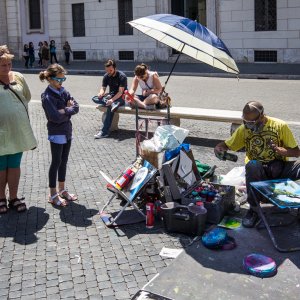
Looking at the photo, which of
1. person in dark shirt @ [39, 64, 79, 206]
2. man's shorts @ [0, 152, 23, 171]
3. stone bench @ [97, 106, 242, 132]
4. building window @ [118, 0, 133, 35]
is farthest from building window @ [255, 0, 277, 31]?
man's shorts @ [0, 152, 23, 171]

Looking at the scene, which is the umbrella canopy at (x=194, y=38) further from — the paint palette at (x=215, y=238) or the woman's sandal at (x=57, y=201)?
the woman's sandal at (x=57, y=201)

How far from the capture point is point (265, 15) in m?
24.7

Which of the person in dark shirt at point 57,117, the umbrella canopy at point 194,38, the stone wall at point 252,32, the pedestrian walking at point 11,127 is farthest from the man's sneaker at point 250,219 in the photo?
the stone wall at point 252,32

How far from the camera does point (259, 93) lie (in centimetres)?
1553

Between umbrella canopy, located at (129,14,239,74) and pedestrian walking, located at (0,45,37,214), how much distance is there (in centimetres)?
166

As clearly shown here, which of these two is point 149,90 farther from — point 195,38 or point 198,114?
point 195,38

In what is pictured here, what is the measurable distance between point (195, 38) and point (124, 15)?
24376mm

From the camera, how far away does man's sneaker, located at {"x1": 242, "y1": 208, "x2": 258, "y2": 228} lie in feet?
17.1

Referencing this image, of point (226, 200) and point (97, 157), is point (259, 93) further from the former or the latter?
point (226, 200)

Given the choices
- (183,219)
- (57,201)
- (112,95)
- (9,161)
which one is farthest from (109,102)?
(183,219)

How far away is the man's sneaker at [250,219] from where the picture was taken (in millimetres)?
5219

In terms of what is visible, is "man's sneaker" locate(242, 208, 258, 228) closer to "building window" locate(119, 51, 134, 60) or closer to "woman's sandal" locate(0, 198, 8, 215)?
"woman's sandal" locate(0, 198, 8, 215)

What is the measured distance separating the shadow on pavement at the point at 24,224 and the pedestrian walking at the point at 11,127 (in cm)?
11

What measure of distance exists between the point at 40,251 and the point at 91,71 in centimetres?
2069
